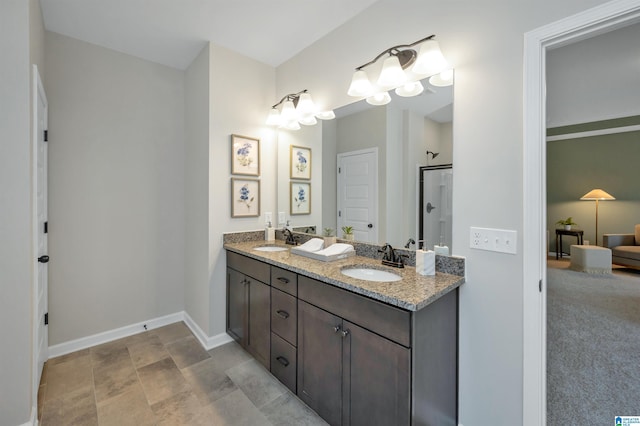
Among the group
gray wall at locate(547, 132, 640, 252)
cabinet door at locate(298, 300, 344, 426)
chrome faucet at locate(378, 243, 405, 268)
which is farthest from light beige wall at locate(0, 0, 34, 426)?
gray wall at locate(547, 132, 640, 252)

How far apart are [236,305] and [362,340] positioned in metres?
1.49

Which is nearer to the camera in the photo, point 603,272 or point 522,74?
point 522,74

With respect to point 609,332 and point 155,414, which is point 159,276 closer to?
point 155,414

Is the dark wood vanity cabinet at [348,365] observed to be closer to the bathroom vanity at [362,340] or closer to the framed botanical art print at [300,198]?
the bathroom vanity at [362,340]

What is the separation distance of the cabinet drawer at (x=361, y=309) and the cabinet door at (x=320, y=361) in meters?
0.06

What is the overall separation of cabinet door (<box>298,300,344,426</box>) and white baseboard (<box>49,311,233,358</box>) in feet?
3.75

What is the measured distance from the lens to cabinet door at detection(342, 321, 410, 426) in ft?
4.01

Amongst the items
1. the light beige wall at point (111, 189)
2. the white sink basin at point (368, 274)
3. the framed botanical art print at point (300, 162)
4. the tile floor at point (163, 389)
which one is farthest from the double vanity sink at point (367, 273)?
the light beige wall at point (111, 189)

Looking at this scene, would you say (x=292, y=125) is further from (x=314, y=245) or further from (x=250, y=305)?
(x=250, y=305)

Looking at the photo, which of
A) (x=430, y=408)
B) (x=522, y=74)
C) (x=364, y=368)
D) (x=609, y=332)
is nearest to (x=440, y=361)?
(x=430, y=408)

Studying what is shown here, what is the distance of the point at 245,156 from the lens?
107 inches

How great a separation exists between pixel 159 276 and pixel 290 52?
2716 millimetres

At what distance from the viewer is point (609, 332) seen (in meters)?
2.61

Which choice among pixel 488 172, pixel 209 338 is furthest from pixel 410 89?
pixel 209 338
